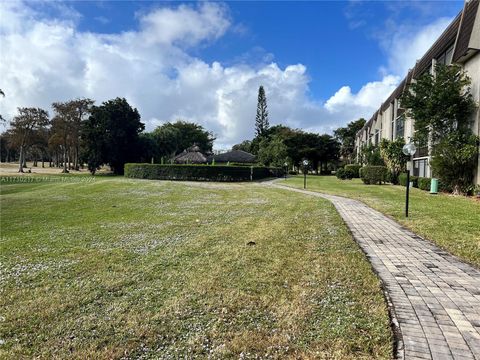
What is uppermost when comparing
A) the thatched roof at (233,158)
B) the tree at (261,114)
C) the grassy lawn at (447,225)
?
the tree at (261,114)

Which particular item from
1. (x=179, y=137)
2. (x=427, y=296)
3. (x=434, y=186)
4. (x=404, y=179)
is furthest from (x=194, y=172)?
(x=179, y=137)

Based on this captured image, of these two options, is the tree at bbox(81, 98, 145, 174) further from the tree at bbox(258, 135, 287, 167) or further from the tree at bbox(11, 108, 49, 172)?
the tree at bbox(258, 135, 287, 167)

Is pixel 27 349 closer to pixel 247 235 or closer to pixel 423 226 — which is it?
pixel 247 235

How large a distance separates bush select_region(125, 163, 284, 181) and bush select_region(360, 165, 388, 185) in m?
10.2

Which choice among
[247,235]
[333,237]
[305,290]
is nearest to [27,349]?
[305,290]

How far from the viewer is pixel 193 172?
1096 inches

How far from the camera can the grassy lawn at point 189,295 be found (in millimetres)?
2703

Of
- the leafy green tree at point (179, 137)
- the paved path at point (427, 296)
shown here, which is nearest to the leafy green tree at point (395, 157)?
the paved path at point (427, 296)

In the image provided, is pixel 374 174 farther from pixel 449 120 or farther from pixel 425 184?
pixel 449 120

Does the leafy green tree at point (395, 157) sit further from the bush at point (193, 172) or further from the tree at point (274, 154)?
the tree at point (274, 154)

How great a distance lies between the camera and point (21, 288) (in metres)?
3.96

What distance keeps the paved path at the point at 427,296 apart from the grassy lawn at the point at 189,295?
20cm

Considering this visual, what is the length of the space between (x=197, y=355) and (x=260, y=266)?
2.31 metres

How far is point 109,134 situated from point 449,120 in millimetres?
39702
